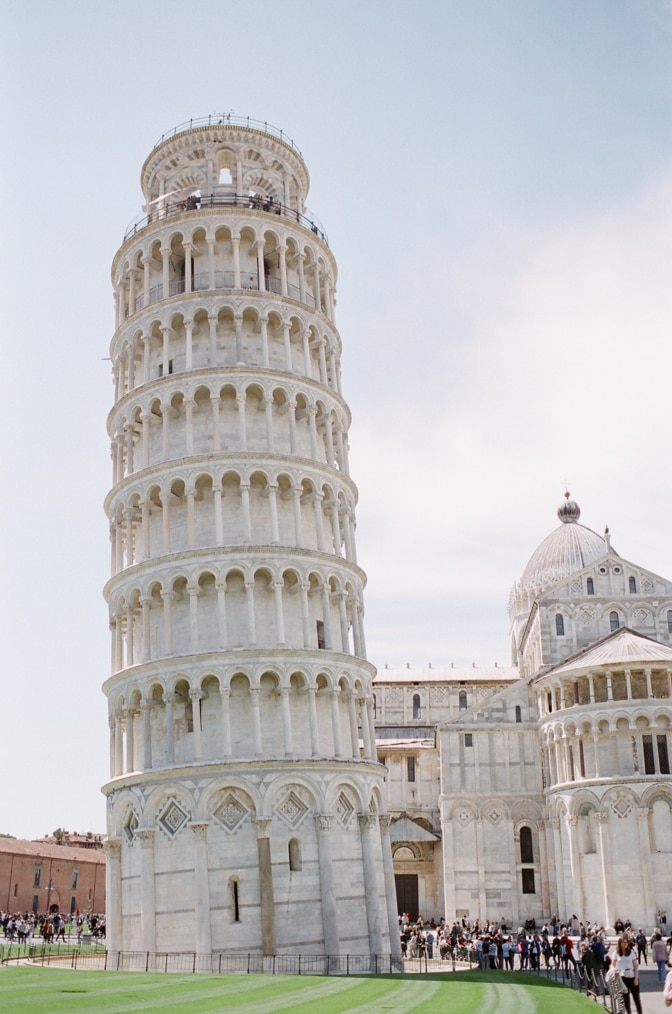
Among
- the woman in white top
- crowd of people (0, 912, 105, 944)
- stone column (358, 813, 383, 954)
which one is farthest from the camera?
crowd of people (0, 912, 105, 944)

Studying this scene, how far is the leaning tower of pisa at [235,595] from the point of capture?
37719 mm

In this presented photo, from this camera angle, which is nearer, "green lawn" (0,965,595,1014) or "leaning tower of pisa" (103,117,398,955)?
"green lawn" (0,965,595,1014)

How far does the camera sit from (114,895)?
39594mm

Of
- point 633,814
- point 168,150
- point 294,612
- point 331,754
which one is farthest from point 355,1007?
point 168,150

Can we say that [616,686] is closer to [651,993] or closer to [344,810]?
[344,810]

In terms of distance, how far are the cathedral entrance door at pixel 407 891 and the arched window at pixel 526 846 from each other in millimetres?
9794

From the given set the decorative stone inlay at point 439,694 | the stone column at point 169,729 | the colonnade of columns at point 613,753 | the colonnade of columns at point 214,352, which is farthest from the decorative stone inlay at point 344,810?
the decorative stone inlay at point 439,694

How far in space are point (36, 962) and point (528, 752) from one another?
3473cm

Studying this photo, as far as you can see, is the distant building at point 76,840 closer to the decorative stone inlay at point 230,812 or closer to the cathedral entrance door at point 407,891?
the cathedral entrance door at point 407,891

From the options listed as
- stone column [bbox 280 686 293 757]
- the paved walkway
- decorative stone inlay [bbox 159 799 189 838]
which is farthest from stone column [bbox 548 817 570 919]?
decorative stone inlay [bbox 159 799 189 838]

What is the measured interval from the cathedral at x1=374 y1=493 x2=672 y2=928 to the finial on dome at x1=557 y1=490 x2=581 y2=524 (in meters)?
16.6

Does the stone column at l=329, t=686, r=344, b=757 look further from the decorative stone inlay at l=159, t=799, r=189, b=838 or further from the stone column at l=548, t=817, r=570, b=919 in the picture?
the stone column at l=548, t=817, r=570, b=919

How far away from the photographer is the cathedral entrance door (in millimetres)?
68938

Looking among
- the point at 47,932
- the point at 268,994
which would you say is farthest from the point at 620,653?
the point at 268,994
